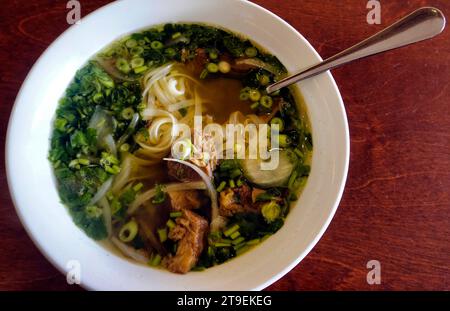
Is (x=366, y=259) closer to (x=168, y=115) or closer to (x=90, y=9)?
(x=168, y=115)

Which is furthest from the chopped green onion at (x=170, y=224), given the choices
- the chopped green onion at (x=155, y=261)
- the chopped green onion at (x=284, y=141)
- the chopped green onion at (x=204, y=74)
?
the chopped green onion at (x=204, y=74)

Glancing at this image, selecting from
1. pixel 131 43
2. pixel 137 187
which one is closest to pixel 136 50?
pixel 131 43

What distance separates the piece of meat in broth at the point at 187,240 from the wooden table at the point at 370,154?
37cm

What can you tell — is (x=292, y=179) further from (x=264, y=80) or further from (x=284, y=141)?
(x=264, y=80)

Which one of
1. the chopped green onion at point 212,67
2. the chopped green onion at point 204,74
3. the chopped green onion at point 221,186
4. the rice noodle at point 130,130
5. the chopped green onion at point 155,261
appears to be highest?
the chopped green onion at point 212,67

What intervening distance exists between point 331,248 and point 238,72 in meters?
0.88

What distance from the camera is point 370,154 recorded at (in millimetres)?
1777

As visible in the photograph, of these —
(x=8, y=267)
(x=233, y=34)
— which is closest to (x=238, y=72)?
(x=233, y=34)

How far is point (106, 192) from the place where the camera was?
1736 mm

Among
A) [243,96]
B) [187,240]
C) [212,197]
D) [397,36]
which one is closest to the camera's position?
[397,36]

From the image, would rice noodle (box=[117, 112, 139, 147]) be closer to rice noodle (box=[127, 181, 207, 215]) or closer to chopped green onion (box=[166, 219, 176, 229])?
rice noodle (box=[127, 181, 207, 215])

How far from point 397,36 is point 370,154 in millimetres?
525

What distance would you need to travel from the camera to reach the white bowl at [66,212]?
1.53m

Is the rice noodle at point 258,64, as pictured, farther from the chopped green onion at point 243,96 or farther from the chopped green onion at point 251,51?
the chopped green onion at point 243,96
